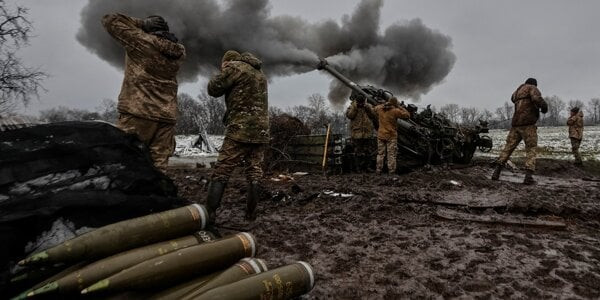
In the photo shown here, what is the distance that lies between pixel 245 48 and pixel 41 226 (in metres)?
6.90

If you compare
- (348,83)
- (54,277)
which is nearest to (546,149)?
(348,83)

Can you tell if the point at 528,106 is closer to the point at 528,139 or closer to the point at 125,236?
the point at 528,139

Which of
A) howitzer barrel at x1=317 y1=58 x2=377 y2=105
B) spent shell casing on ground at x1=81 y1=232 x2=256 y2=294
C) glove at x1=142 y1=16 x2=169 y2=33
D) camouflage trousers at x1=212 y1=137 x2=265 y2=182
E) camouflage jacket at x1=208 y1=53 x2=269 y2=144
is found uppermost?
howitzer barrel at x1=317 y1=58 x2=377 y2=105

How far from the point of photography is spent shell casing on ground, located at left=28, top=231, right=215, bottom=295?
62.5 inches

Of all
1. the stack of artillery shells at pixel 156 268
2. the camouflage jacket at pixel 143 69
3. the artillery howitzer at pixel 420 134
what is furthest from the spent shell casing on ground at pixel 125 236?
the artillery howitzer at pixel 420 134

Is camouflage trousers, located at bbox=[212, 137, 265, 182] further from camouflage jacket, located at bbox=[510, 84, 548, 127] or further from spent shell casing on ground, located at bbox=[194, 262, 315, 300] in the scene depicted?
camouflage jacket, located at bbox=[510, 84, 548, 127]

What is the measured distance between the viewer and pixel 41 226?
1.87m

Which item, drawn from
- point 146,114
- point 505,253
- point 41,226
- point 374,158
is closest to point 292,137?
point 374,158

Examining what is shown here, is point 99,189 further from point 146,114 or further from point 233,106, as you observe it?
point 233,106

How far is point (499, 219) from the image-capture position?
3.94m

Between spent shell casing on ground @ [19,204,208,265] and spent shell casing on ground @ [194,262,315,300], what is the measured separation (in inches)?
24.0

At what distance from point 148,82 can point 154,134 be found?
0.49 meters

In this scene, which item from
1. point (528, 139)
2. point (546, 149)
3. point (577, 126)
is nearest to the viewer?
point (528, 139)

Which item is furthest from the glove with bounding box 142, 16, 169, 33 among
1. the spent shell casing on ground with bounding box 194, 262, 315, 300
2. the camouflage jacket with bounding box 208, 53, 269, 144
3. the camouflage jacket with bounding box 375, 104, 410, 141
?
the camouflage jacket with bounding box 375, 104, 410, 141
